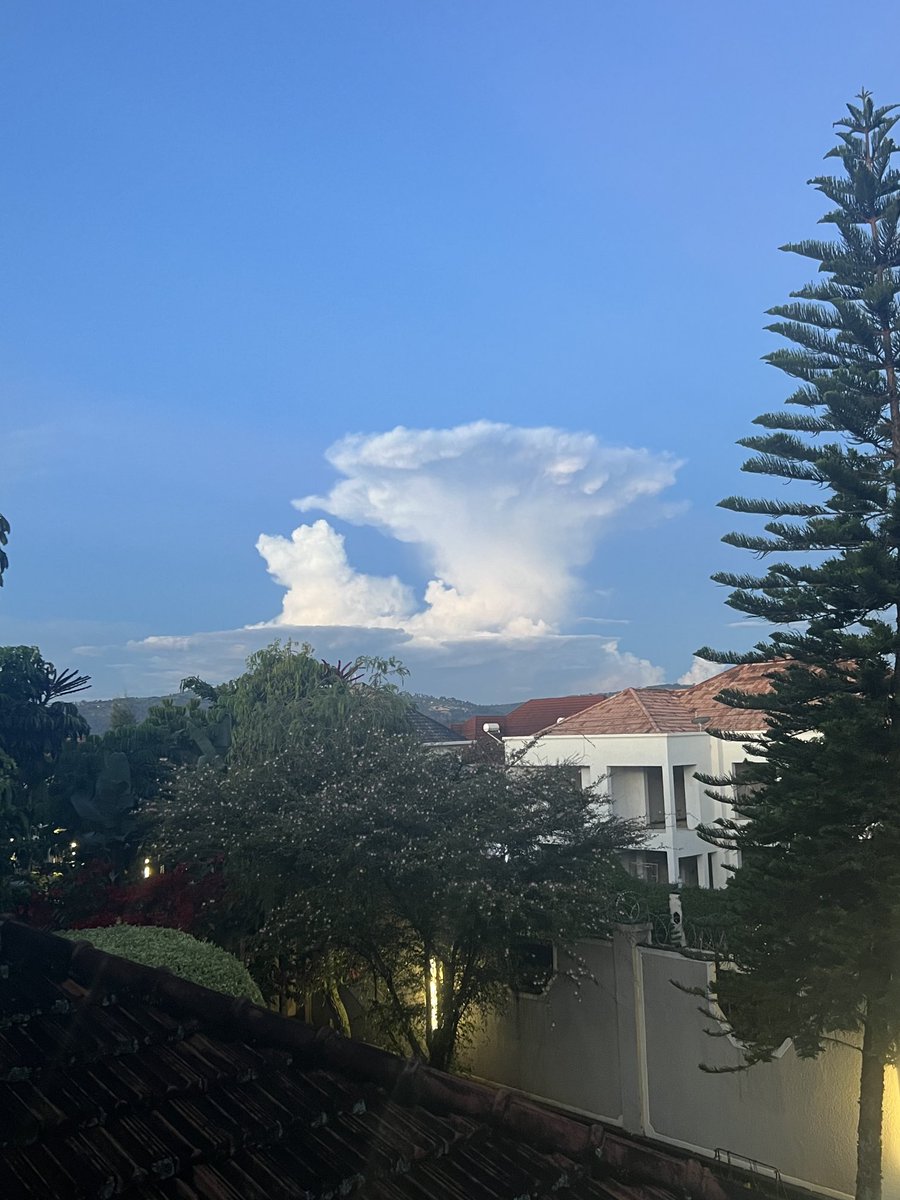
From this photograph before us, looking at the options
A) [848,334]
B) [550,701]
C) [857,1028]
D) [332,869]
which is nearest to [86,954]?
[332,869]

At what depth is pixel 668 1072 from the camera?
9023 mm

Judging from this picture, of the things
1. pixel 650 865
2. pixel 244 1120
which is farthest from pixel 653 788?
pixel 244 1120

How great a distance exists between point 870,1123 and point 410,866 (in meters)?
4.58

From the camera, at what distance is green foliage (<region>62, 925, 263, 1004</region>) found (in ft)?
24.6

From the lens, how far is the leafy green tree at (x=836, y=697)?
6.83 metres

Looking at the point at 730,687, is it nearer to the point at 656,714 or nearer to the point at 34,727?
the point at 656,714

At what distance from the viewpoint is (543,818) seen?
9594mm

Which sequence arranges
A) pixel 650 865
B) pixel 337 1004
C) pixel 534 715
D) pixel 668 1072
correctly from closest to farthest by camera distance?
pixel 668 1072
pixel 337 1004
pixel 650 865
pixel 534 715

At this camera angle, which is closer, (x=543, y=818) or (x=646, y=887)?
(x=543, y=818)

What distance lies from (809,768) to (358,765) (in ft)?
17.1

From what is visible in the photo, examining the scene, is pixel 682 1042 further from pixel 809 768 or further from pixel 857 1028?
pixel 809 768

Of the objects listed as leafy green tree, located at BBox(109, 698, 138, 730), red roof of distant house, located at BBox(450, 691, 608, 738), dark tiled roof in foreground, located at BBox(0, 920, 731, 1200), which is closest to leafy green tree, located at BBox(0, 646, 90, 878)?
dark tiled roof in foreground, located at BBox(0, 920, 731, 1200)

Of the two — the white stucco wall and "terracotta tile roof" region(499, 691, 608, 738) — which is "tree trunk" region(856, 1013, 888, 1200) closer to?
the white stucco wall

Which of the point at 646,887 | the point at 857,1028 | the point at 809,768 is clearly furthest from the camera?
the point at 646,887
